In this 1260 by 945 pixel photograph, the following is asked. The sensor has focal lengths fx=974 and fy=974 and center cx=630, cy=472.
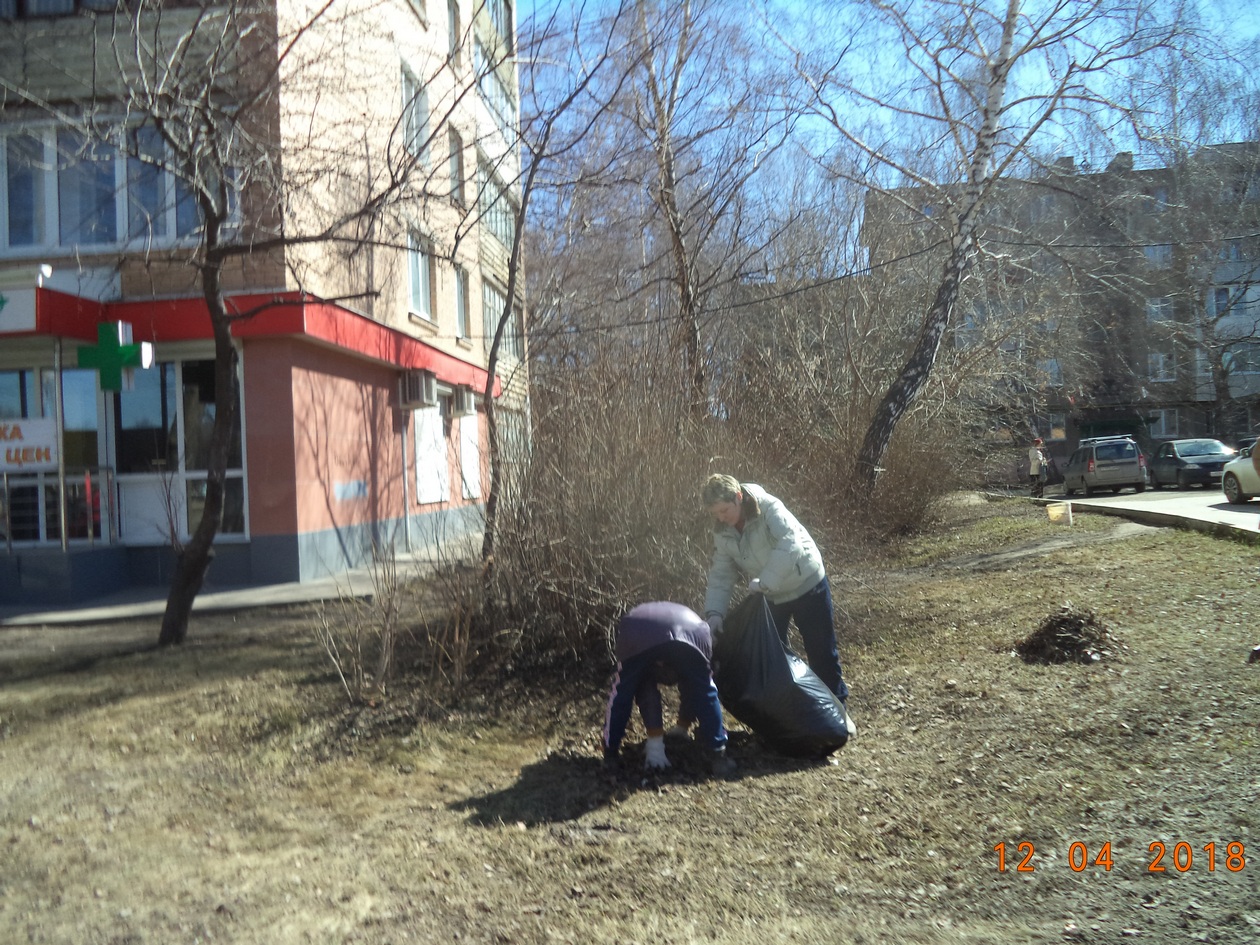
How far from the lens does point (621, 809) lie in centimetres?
453

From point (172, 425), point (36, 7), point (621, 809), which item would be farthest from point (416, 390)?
point (621, 809)

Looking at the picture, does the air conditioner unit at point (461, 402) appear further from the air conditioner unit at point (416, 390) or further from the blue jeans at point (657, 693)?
the blue jeans at point (657, 693)

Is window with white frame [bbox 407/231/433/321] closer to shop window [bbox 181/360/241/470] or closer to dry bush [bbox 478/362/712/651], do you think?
shop window [bbox 181/360/241/470]

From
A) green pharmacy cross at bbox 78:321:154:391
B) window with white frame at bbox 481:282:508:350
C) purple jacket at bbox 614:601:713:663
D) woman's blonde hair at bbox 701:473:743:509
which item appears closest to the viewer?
purple jacket at bbox 614:601:713:663

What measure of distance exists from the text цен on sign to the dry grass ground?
387cm

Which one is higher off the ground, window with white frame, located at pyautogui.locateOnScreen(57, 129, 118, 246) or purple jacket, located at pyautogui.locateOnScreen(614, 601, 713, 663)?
window with white frame, located at pyautogui.locateOnScreen(57, 129, 118, 246)

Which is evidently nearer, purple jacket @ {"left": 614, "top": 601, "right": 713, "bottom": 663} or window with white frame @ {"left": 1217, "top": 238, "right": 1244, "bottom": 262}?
purple jacket @ {"left": 614, "top": 601, "right": 713, "bottom": 663}

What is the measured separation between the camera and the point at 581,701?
6.35 metres

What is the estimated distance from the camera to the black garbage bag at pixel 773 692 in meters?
4.98

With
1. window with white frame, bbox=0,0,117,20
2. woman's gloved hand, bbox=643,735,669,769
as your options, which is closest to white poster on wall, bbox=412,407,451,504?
window with white frame, bbox=0,0,117,20

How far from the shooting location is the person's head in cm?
521

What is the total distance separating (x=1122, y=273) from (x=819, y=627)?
13.1 m
